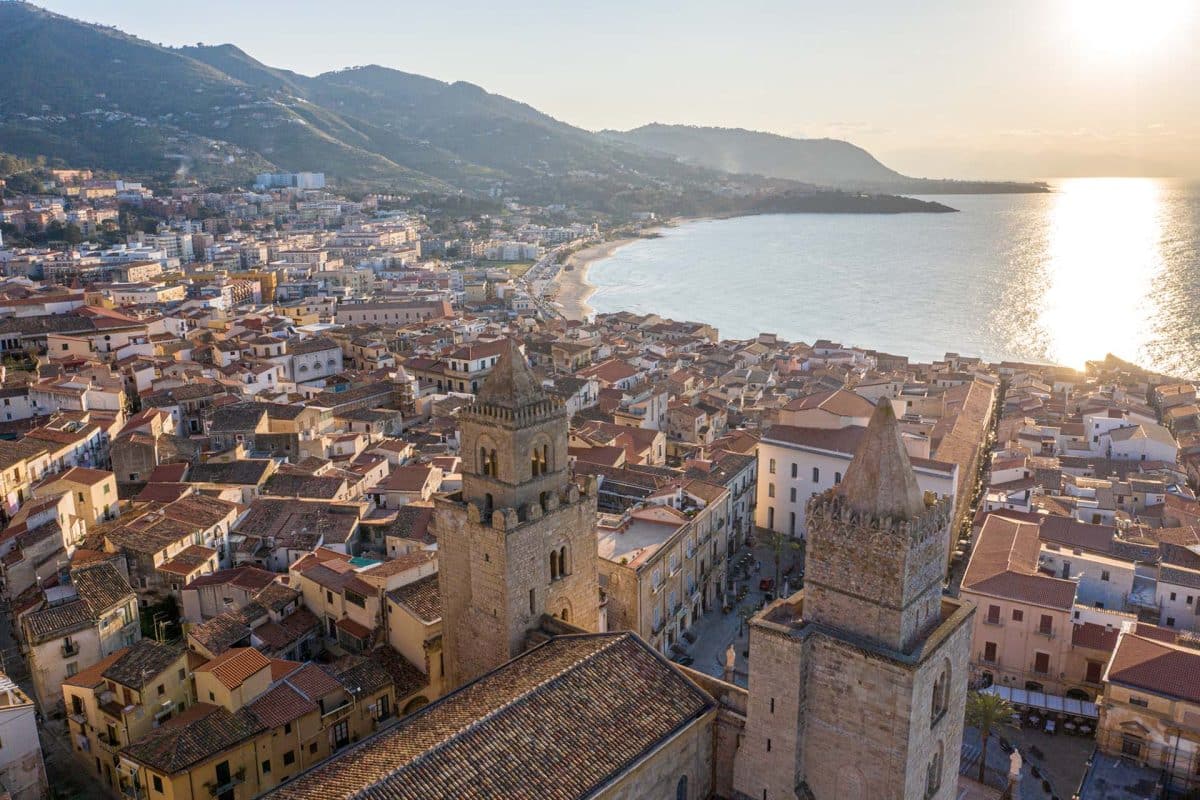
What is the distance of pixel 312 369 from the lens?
226 feet

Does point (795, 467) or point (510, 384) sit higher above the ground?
point (510, 384)

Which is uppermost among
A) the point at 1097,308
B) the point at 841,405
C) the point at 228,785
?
the point at 841,405

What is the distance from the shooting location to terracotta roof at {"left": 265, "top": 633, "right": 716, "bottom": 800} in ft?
51.6

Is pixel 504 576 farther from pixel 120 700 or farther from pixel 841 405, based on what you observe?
pixel 841 405

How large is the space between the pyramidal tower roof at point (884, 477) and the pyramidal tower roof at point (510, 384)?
863 centimetres

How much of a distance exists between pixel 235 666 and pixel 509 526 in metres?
A: 9.88

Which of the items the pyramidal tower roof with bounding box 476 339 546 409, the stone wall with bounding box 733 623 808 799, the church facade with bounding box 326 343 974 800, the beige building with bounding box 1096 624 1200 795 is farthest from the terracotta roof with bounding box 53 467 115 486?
the beige building with bounding box 1096 624 1200 795

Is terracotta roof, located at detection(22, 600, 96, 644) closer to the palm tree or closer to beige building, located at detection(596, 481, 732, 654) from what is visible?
beige building, located at detection(596, 481, 732, 654)

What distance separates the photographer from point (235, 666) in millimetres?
24969

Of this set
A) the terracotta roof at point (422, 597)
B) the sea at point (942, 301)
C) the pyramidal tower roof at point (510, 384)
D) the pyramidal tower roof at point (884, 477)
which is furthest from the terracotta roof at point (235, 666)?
the sea at point (942, 301)

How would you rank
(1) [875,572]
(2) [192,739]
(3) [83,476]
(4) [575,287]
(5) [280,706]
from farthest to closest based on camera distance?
(4) [575,287] → (3) [83,476] → (5) [280,706] → (2) [192,739] → (1) [875,572]

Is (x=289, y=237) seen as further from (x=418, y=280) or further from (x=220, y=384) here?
(x=220, y=384)

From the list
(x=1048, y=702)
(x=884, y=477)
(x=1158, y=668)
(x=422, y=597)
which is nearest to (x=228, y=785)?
(x=422, y=597)

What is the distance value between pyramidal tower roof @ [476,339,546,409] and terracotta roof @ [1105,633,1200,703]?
21.0 metres
